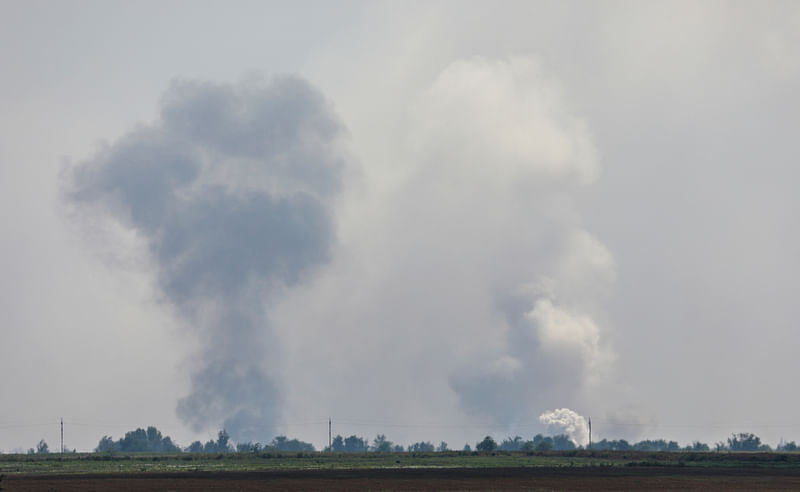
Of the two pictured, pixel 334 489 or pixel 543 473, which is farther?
pixel 543 473

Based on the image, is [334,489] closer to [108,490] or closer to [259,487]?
[259,487]

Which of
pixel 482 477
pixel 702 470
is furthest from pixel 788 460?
pixel 482 477

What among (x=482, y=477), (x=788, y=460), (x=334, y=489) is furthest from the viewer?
(x=788, y=460)

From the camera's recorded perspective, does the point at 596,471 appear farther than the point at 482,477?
Yes

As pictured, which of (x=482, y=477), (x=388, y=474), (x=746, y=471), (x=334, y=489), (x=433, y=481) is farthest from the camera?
(x=746, y=471)

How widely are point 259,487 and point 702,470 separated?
67.8m

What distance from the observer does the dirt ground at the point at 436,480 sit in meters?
105

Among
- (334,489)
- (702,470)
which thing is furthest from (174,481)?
(702,470)

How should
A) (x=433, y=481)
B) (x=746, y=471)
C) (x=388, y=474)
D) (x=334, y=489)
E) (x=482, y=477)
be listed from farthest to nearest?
(x=746, y=471) → (x=388, y=474) → (x=482, y=477) → (x=433, y=481) → (x=334, y=489)

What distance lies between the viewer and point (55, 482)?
115438 mm

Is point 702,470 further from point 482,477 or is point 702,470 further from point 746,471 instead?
point 482,477

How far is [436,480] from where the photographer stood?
114562mm

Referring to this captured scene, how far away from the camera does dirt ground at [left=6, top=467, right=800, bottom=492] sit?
343ft

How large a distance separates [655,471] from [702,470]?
32.9ft
